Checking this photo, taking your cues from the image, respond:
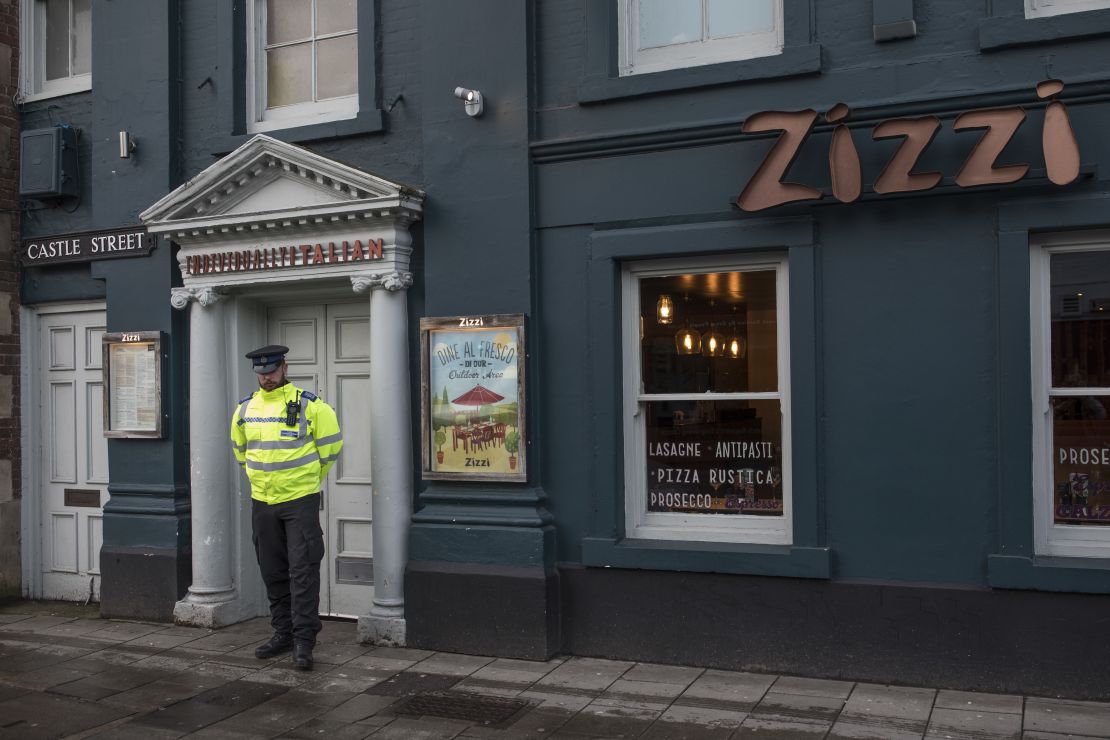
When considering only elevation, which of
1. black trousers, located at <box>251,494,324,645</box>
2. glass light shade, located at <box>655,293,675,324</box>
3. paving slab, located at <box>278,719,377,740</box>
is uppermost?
glass light shade, located at <box>655,293,675,324</box>

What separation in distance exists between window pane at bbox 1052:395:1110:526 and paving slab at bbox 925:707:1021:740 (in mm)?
1249

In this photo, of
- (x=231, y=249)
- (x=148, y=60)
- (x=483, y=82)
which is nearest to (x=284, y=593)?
(x=231, y=249)

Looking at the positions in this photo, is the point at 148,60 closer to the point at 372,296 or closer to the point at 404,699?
the point at 372,296

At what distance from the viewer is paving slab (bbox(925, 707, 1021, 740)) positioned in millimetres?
5461

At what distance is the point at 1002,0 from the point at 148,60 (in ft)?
21.0

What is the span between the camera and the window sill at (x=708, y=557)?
652cm

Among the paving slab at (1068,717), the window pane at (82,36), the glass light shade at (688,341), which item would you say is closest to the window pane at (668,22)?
the glass light shade at (688,341)

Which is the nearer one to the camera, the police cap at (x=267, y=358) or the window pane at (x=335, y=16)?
the police cap at (x=267, y=358)

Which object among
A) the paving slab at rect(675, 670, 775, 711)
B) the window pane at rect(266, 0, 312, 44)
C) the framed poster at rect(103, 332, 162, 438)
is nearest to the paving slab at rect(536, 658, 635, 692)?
the paving slab at rect(675, 670, 775, 711)

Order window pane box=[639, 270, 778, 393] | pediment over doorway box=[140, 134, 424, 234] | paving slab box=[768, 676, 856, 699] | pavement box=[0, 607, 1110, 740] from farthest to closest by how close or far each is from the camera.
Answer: pediment over doorway box=[140, 134, 424, 234]
window pane box=[639, 270, 778, 393]
paving slab box=[768, 676, 856, 699]
pavement box=[0, 607, 1110, 740]

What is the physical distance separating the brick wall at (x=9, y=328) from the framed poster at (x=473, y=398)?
4.29 metres

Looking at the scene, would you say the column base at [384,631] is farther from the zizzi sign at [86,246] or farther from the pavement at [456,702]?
the zizzi sign at [86,246]

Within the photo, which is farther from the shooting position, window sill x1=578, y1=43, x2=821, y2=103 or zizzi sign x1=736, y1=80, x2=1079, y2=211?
window sill x1=578, y1=43, x2=821, y2=103

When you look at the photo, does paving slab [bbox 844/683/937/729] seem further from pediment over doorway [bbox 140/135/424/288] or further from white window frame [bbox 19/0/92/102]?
white window frame [bbox 19/0/92/102]
